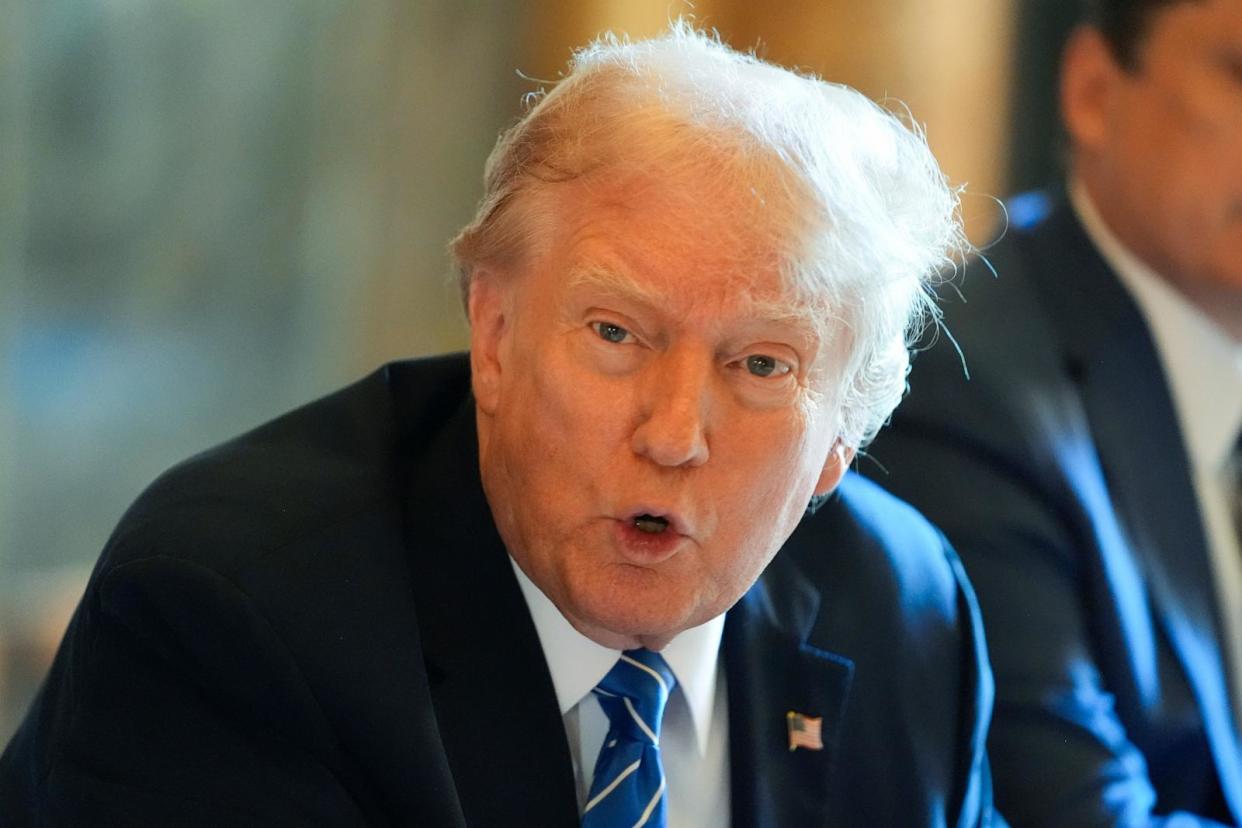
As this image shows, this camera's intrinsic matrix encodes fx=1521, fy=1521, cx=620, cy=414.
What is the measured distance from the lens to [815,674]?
5.53 feet

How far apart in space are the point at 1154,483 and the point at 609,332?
4.13 ft

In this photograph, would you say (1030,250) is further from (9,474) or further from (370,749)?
(9,474)

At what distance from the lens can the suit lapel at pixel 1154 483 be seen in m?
2.27

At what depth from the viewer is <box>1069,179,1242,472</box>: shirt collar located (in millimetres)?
2506

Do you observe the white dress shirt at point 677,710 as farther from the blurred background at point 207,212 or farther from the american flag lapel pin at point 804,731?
the blurred background at point 207,212

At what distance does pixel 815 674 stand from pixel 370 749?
0.55m

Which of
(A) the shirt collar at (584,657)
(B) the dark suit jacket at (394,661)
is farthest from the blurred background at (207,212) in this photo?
(A) the shirt collar at (584,657)


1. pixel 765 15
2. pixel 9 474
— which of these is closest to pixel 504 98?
pixel 765 15

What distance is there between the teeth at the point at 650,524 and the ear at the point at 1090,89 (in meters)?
1.52

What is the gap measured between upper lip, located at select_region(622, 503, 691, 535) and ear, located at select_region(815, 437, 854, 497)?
240mm

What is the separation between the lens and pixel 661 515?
4.60ft

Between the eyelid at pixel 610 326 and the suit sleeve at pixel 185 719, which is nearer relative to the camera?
the suit sleeve at pixel 185 719

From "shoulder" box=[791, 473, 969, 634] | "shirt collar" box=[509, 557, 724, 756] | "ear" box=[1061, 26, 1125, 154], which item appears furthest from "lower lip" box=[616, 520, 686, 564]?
"ear" box=[1061, 26, 1125, 154]

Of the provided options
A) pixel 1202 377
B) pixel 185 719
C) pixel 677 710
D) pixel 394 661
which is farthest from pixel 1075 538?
pixel 185 719
